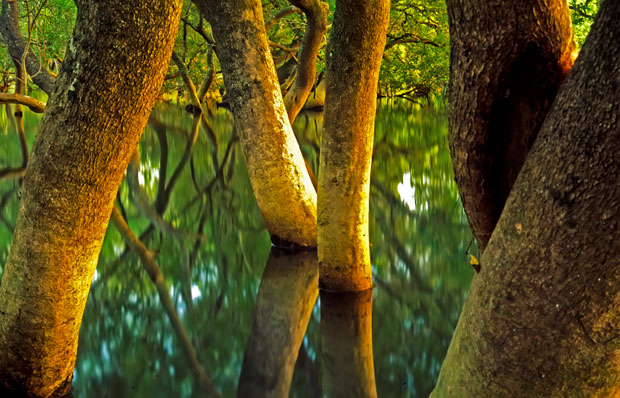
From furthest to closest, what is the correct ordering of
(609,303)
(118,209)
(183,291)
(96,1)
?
(118,209)
(183,291)
(96,1)
(609,303)

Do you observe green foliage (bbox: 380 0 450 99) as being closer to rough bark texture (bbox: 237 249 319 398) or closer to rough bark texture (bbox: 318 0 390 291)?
rough bark texture (bbox: 237 249 319 398)

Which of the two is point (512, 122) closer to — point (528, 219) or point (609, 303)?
point (528, 219)

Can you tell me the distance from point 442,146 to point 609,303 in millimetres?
16313

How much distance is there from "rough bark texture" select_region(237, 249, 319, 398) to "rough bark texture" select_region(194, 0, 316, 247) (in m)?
0.59

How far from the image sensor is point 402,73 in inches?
746

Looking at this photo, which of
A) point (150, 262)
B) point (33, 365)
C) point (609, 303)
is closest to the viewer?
point (609, 303)

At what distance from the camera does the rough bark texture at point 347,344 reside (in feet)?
16.3

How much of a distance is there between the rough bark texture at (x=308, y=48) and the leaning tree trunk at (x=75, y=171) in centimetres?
680

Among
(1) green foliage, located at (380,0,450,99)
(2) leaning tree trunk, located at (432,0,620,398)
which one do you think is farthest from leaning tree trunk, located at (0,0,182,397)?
(1) green foliage, located at (380,0,450,99)

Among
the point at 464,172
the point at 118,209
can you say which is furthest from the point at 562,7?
the point at 118,209

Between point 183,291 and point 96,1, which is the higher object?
point 96,1

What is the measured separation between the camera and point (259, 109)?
7652mm

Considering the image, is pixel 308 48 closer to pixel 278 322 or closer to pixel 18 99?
pixel 18 99

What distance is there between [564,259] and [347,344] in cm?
342
